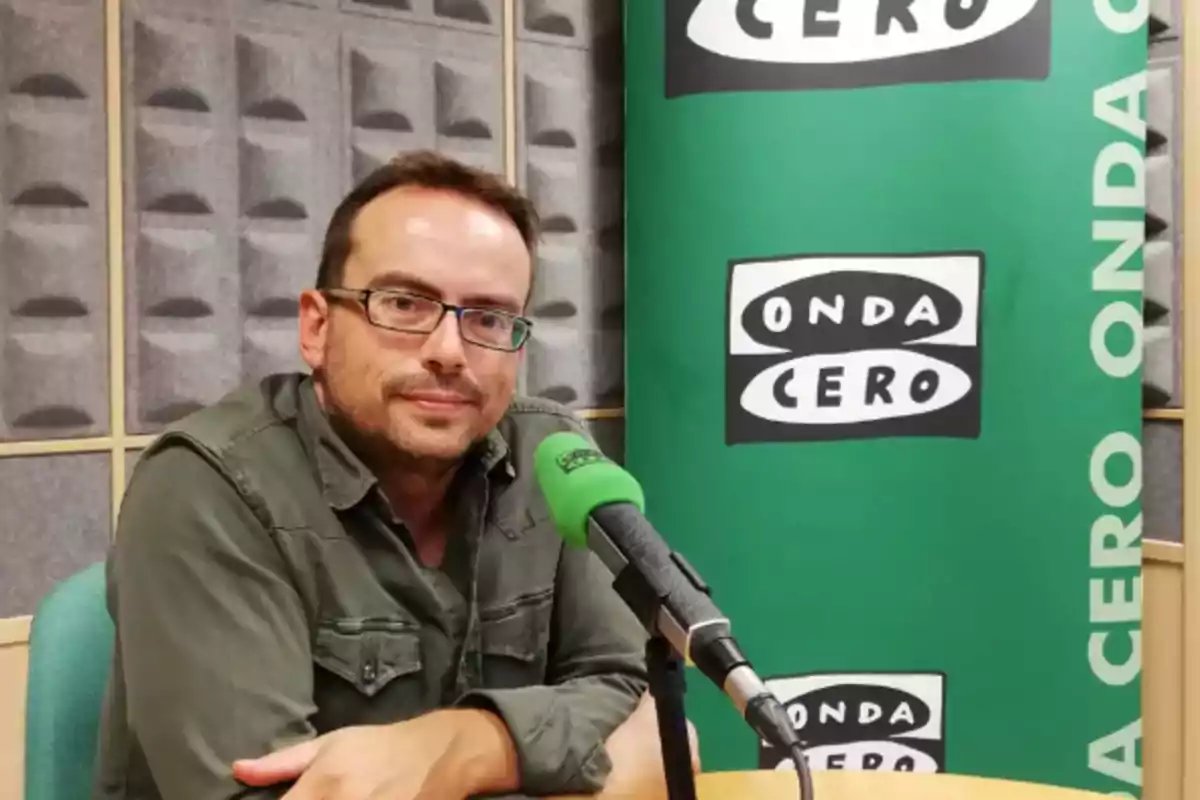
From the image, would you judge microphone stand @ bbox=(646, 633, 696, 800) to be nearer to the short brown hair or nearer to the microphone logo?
the microphone logo

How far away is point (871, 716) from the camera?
7.97 feet

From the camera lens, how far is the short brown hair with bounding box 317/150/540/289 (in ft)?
5.07

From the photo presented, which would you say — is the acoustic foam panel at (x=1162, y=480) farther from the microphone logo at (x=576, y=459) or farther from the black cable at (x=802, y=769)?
the black cable at (x=802, y=769)

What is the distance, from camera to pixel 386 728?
4.12 feet

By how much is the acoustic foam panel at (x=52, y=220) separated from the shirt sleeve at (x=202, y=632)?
0.87 metres

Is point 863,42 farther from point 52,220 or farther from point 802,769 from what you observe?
point 802,769

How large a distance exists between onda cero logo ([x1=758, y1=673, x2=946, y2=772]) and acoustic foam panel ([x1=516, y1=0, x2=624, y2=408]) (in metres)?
0.87

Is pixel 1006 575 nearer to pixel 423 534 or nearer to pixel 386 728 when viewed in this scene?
pixel 423 534

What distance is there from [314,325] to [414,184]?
23 centimetres

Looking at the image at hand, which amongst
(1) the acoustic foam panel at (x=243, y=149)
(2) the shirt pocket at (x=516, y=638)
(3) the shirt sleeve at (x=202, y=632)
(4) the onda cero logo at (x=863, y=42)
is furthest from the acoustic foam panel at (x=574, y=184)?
(3) the shirt sleeve at (x=202, y=632)

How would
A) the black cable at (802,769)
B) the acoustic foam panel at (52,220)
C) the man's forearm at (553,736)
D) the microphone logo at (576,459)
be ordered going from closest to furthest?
the black cable at (802,769), the microphone logo at (576,459), the man's forearm at (553,736), the acoustic foam panel at (52,220)

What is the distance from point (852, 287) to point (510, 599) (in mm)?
1145

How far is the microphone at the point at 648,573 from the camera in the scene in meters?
0.81

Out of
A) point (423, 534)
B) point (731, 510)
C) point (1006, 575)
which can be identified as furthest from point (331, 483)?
point (1006, 575)
